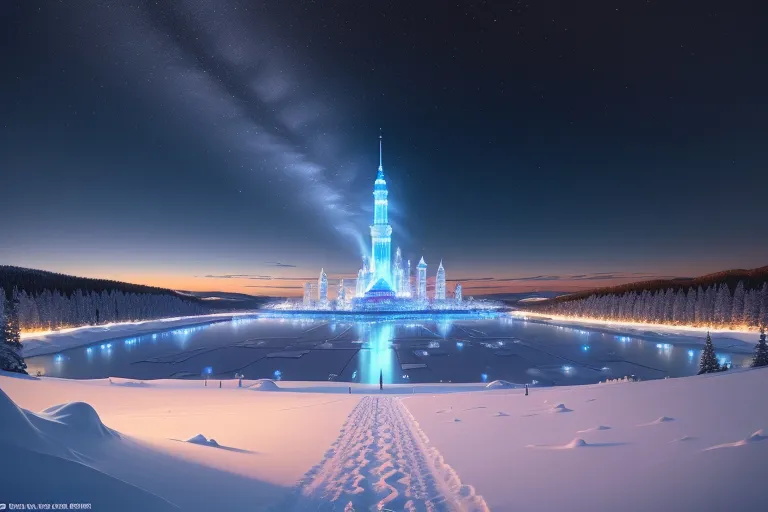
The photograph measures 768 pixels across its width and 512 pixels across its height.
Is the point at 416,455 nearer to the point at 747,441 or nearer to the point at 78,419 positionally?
the point at 747,441

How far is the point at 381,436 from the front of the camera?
1460 cm

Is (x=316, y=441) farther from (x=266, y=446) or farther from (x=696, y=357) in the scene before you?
(x=696, y=357)

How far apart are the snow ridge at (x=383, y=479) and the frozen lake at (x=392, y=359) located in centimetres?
2263

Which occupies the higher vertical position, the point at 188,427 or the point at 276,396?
the point at 188,427

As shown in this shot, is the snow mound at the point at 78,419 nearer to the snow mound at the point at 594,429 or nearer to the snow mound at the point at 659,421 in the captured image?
the snow mound at the point at 594,429

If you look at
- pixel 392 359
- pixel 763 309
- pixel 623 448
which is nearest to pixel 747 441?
pixel 623 448

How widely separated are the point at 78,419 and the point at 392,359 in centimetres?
4229

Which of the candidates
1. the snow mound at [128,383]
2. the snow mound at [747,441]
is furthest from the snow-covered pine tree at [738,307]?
the snow mound at [128,383]

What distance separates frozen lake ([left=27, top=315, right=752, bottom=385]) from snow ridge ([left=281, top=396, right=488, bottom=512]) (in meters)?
22.6

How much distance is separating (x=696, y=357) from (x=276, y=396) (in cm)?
5131

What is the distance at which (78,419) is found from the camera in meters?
8.84

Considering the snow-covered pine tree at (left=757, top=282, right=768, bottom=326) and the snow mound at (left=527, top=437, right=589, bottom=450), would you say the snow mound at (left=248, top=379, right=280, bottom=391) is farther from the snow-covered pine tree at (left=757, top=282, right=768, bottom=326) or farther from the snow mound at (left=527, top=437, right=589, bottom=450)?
the snow-covered pine tree at (left=757, top=282, right=768, bottom=326)

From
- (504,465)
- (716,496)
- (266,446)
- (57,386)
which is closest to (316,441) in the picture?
(266,446)

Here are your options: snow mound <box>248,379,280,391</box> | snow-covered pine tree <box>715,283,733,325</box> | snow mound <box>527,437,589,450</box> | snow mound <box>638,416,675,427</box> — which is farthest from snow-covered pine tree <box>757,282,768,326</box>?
snow mound <box>527,437,589,450</box>
